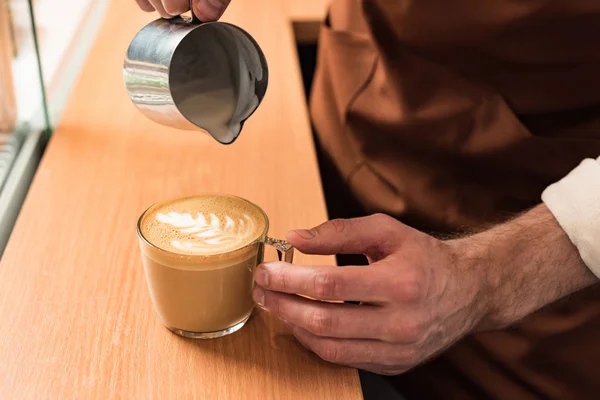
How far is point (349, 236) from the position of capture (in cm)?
74

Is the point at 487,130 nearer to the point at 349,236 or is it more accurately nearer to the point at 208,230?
the point at 349,236

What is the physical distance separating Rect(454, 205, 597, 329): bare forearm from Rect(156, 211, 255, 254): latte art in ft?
0.87

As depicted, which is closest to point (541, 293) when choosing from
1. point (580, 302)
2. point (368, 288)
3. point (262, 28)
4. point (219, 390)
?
point (580, 302)

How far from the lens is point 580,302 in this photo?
1022mm

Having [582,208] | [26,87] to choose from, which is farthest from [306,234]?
[26,87]

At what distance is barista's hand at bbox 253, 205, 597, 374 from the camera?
688 mm

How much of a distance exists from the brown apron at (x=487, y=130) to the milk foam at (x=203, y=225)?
0.47 m

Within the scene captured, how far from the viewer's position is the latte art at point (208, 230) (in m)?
0.70

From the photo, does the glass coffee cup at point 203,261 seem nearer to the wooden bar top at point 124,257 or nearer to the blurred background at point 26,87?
the wooden bar top at point 124,257

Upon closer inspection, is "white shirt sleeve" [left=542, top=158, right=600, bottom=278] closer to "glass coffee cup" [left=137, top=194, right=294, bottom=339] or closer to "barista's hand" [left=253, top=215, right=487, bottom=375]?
"barista's hand" [left=253, top=215, right=487, bottom=375]

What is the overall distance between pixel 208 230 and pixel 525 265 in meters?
0.41

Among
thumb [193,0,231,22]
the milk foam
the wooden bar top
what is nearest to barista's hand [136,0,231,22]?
thumb [193,0,231,22]

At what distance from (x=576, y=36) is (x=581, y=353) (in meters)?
0.48

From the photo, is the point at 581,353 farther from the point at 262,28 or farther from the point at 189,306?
the point at 262,28
